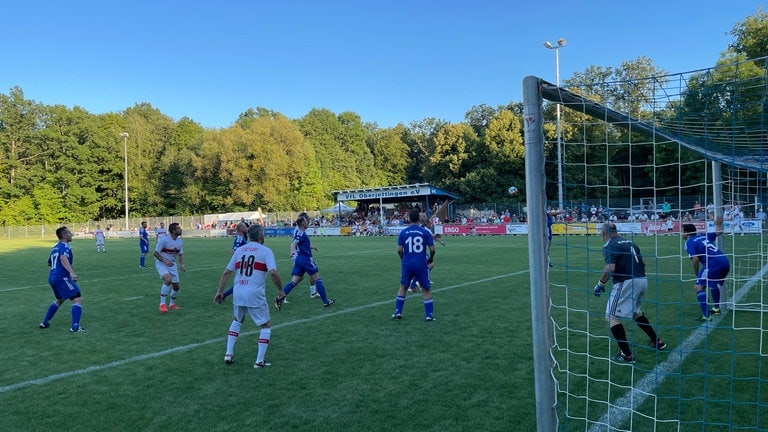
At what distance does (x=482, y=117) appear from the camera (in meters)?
64.0

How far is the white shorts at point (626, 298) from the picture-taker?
19.6ft

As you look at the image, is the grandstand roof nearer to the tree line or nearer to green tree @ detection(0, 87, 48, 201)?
the tree line

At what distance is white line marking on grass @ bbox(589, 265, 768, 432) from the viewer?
4.43 m

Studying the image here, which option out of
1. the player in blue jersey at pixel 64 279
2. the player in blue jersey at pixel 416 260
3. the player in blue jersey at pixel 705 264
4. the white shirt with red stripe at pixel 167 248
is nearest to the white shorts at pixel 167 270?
the white shirt with red stripe at pixel 167 248

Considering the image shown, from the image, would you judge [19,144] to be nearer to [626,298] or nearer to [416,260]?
[416,260]

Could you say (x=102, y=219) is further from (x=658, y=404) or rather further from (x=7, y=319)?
(x=658, y=404)

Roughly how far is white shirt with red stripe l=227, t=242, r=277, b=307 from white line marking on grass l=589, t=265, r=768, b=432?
4002 mm

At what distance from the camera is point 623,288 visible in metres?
6.09

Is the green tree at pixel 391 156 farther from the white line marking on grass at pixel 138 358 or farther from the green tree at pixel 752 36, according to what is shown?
the white line marking on grass at pixel 138 358

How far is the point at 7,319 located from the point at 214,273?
709 cm

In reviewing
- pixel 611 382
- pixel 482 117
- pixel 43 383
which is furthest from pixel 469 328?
pixel 482 117

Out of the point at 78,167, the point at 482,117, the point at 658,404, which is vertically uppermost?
the point at 482,117

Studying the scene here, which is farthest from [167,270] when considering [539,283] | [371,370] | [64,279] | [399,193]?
[399,193]

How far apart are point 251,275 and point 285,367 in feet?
3.96
